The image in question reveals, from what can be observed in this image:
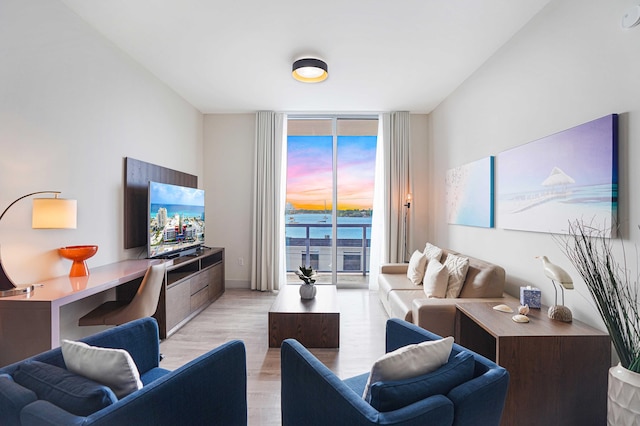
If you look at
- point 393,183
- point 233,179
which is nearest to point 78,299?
point 233,179

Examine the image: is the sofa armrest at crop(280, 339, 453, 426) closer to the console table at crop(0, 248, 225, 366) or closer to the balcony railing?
the console table at crop(0, 248, 225, 366)

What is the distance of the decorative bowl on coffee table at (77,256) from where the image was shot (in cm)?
222

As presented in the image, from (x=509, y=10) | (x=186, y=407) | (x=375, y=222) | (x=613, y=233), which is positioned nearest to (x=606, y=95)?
(x=613, y=233)

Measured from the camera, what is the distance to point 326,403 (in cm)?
115

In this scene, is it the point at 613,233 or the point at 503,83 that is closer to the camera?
the point at 613,233

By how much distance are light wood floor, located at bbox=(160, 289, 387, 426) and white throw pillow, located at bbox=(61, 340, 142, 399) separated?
981mm

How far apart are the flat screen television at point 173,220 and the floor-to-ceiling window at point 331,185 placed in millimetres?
1443

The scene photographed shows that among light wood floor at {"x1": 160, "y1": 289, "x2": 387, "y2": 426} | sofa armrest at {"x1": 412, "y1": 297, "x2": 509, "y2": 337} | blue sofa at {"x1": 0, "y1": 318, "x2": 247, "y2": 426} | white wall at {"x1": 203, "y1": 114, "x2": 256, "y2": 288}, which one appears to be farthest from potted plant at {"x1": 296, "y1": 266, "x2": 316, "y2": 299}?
white wall at {"x1": 203, "y1": 114, "x2": 256, "y2": 288}

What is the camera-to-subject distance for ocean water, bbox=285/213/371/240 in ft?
16.3

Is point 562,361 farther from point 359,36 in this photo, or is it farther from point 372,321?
point 359,36

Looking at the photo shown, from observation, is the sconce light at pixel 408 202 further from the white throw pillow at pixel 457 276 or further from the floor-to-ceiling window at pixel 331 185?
the white throw pillow at pixel 457 276

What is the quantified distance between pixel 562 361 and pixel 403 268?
2.43 meters

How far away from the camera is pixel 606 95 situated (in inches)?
69.1

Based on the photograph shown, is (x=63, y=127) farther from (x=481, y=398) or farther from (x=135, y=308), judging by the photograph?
(x=481, y=398)
